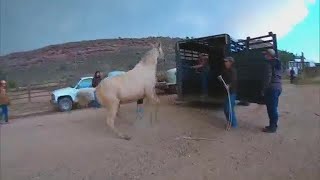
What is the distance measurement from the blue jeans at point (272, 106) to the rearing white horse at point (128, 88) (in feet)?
7.80

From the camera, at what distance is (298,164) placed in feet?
20.4

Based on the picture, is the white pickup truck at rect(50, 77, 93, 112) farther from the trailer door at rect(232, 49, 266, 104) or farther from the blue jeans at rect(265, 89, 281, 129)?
the blue jeans at rect(265, 89, 281, 129)

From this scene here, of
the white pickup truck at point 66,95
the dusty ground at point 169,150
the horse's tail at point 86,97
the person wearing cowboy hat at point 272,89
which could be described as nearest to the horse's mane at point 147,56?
the dusty ground at point 169,150

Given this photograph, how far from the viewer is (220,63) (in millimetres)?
11844

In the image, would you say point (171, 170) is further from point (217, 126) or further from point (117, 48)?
point (117, 48)

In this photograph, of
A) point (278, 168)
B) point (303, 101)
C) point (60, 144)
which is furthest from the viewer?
point (303, 101)

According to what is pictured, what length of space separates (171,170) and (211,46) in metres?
6.47

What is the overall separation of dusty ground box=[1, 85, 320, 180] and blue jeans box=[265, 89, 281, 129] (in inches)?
8.9

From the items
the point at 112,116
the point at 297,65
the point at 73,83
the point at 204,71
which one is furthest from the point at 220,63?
the point at 297,65

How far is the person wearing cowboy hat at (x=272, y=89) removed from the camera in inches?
316

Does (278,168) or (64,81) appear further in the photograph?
(64,81)

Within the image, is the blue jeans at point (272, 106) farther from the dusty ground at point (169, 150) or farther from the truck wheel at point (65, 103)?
the truck wheel at point (65, 103)

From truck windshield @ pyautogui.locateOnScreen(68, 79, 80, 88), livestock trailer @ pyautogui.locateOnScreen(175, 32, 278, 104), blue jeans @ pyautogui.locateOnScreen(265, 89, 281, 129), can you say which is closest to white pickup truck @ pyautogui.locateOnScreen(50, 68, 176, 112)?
truck windshield @ pyautogui.locateOnScreen(68, 79, 80, 88)

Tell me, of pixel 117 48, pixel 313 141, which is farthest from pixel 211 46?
pixel 117 48
